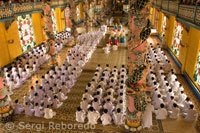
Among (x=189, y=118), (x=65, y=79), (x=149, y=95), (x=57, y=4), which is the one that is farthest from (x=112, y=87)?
(x=57, y=4)

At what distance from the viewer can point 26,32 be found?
58.5 ft

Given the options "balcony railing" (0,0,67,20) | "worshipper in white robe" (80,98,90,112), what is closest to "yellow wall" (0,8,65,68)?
"balcony railing" (0,0,67,20)

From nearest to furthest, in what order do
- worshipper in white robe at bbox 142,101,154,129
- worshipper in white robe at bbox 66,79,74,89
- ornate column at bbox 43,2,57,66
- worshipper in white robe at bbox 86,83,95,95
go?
1. worshipper in white robe at bbox 142,101,154,129
2. worshipper in white robe at bbox 86,83,95,95
3. worshipper in white robe at bbox 66,79,74,89
4. ornate column at bbox 43,2,57,66

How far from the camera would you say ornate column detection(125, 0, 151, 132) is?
5.35 meters

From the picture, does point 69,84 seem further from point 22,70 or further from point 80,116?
point 22,70

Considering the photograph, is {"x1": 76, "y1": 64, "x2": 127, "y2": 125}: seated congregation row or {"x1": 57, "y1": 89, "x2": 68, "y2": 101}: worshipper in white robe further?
{"x1": 57, "y1": 89, "x2": 68, "y2": 101}: worshipper in white robe

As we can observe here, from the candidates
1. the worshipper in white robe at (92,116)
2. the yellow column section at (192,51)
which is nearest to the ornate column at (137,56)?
the worshipper in white robe at (92,116)

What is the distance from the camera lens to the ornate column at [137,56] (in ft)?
17.5

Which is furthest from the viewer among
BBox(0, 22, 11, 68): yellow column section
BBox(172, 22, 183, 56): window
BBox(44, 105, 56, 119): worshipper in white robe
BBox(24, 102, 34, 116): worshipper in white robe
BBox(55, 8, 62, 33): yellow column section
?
BBox(55, 8, 62, 33): yellow column section

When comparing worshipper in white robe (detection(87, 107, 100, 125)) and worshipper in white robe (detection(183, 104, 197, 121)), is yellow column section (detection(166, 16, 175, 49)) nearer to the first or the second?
worshipper in white robe (detection(183, 104, 197, 121))

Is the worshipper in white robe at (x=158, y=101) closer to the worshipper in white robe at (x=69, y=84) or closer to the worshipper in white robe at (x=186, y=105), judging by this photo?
the worshipper in white robe at (x=186, y=105)

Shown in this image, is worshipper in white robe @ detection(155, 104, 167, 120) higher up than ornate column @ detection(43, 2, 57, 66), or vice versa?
ornate column @ detection(43, 2, 57, 66)

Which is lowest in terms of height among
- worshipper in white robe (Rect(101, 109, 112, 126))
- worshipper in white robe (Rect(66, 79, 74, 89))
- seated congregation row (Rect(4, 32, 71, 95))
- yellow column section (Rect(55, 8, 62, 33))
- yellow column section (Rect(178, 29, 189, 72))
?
worshipper in white robe (Rect(101, 109, 112, 126))

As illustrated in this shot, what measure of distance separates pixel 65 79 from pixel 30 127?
449cm
